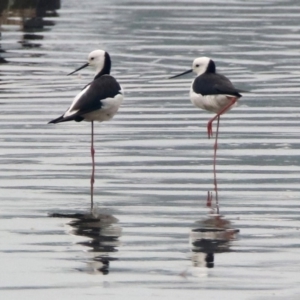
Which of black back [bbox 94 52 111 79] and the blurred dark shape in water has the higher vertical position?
black back [bbox 94 52 111 79]

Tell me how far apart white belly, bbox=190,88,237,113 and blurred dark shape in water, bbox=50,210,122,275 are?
3.61 metres

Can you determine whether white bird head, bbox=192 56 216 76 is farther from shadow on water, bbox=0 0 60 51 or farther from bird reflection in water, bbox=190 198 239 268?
shadow on water, bbox=0 0 60 51

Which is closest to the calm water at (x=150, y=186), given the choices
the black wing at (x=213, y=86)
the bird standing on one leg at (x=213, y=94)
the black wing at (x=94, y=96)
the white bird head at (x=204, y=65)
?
the bird standing on one leg at (x=213, y=94)

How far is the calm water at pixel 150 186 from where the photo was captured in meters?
9.09

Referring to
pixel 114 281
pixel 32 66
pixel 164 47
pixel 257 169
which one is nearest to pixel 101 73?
pixel 257 169

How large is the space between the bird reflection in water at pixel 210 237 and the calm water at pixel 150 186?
0.04 feet

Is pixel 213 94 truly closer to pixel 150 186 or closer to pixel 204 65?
pixel 204 65

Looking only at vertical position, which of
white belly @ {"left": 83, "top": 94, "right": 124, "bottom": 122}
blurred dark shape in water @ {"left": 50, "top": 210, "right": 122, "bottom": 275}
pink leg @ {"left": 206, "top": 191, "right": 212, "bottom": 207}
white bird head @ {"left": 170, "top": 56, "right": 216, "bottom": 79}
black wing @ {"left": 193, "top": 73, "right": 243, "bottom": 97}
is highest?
white bird head @ {"left": 170, "top": 56, "right": 216, "bottom": 79}

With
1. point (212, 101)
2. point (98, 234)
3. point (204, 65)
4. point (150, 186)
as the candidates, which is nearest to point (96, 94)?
point (150, 186)

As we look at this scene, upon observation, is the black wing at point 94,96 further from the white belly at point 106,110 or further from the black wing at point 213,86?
the black wing at point 213,86

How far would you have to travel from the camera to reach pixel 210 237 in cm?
1033

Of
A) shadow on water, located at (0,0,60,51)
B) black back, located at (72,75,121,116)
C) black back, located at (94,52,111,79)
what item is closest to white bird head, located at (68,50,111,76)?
black back, located at (94,52,111,79)

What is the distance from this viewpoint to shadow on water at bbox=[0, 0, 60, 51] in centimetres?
2947

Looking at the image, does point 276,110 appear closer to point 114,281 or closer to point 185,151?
point 185,151
